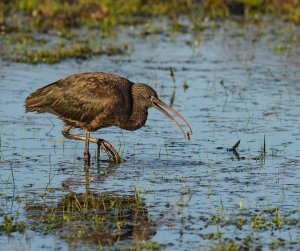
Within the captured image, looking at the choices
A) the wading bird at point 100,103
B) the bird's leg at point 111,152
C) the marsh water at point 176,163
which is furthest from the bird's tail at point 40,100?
the bird's leg at point 111,152

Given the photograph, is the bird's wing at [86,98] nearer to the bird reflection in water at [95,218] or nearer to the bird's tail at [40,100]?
the bird's tail at [40,100]

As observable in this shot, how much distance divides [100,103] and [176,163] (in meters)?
1.16

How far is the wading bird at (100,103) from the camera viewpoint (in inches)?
445

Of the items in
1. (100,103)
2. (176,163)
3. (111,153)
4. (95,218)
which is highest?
(100,103)

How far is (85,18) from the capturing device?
72.2ft

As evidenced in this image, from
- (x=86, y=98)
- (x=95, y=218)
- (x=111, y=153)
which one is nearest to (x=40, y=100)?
(x=86, y=98)

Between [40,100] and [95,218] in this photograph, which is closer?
[95,218]

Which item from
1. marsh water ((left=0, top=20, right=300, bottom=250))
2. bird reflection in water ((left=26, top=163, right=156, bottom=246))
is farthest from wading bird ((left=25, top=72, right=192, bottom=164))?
bird reflection in water ((left=26, top=163, right=156, bottom=246))

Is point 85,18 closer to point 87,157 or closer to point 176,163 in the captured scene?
point 87,157

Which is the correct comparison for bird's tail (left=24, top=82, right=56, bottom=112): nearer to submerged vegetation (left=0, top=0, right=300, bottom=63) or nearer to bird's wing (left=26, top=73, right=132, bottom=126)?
bird's wing (left=26, top=73, right=132, bottom=126)

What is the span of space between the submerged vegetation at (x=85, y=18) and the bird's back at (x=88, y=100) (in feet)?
19.3

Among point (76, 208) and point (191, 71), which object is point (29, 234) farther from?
point (191, 71)

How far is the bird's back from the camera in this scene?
11.3 metres

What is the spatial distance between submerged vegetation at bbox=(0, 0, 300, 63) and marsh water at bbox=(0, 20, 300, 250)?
2.57 feet
